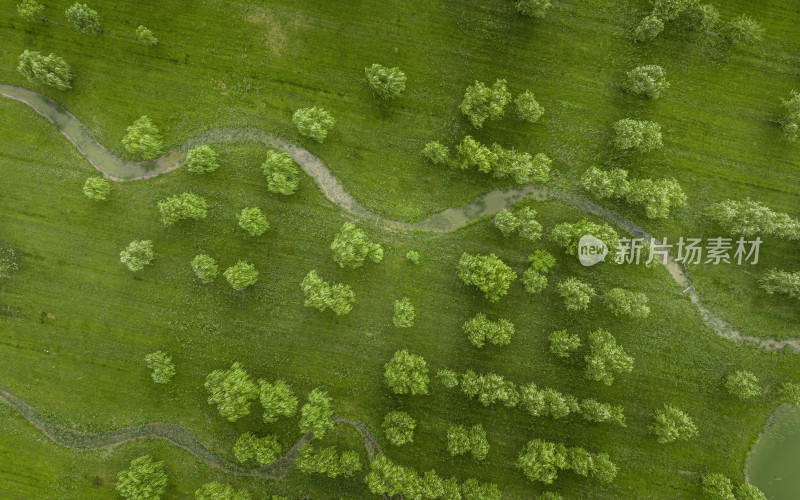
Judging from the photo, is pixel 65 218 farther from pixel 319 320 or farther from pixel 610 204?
pixel 610 204

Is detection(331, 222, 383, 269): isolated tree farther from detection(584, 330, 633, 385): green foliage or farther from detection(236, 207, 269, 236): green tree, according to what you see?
detection(584, 330, 633, 385): green foliage

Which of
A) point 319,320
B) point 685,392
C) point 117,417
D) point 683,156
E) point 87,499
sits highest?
point 683,156

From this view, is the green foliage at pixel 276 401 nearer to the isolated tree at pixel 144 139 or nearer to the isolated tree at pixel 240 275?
the isolated tree at pixel 240 275

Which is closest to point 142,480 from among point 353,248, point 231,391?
point 231,391

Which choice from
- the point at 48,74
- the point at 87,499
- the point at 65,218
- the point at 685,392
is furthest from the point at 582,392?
the point at 48,74

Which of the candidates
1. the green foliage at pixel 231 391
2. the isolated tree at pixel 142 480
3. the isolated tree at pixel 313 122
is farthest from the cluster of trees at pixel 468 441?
the isolated tree at pixel 313 122

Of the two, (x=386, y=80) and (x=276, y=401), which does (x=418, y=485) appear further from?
(x=386, y=80)
